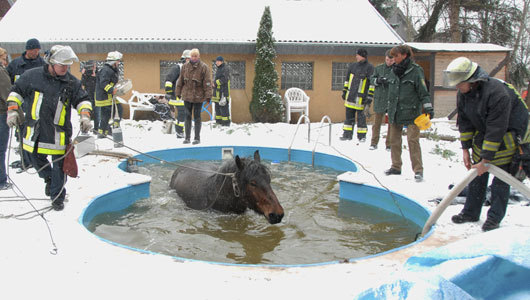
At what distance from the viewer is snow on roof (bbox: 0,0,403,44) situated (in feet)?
47.7

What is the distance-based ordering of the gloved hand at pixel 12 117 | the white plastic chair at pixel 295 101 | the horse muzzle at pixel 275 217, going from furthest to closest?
the white plastic chair at pixel 295 101 < the gloved hand at pixel 12 117 < the horse muzzle at pixel 275 217

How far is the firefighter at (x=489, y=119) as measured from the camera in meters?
4.24

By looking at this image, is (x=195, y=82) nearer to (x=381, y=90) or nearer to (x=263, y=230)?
(x=381, y=90)

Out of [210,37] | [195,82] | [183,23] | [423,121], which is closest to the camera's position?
[423,121]

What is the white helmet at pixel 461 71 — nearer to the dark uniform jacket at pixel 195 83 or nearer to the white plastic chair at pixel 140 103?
the dark uniform jacket at pixel 195 83

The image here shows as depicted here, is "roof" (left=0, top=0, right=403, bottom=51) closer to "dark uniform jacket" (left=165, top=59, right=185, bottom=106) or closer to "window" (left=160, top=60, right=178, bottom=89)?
"window" (left=160, top=60, right=178, bottom=89)

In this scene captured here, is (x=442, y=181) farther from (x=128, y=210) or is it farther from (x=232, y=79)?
(x=232, y=79)

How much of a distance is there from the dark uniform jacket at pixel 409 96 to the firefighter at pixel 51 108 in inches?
186

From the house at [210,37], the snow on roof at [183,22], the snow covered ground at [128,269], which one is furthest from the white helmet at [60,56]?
the snow on roof at [183,22]

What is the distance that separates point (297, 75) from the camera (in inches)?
613

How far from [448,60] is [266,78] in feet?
20.2

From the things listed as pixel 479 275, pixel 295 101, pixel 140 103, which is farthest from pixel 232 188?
pixel 295 101

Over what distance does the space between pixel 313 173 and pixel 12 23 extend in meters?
12.8

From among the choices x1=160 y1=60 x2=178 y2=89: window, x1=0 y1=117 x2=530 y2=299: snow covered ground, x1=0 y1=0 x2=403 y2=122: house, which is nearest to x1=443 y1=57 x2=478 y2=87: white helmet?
x1=0 y1=117 x2=530 y2=299: snow covered ground
